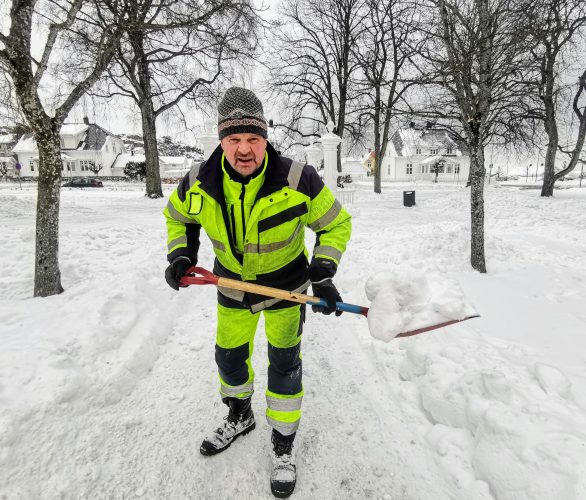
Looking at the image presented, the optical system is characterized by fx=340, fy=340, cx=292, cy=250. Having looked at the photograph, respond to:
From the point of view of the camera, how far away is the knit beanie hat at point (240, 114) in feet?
5.71

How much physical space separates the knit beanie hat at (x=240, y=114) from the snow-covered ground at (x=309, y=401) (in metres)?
1.21

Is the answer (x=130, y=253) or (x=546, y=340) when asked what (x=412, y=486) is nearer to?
(x=546, y=340)

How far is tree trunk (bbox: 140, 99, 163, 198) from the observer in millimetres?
13359

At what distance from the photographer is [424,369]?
2.65m

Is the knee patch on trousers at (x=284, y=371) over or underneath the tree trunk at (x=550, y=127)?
underneath

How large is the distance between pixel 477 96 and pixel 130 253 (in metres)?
5.69

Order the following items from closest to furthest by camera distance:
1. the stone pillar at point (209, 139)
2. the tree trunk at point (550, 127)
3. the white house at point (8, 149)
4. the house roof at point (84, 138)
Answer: the stone pillar at point (209, 139) < the tree trunk at point (550, 127) < the white house at point (8, 149) < the house roof at point (84, 138)

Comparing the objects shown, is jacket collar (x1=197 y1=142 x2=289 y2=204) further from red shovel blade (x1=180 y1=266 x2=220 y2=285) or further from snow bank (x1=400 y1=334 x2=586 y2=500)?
snow bank (x1=400 y1=334 x2=586 y2=500)

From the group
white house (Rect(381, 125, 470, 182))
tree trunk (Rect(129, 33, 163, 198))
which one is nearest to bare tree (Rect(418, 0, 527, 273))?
tree trunk (Rect(129, 33, 163, 198))

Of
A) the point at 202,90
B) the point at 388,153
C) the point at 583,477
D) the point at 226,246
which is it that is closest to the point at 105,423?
the point at 226,246

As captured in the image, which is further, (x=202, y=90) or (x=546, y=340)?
(x=202, y=90)

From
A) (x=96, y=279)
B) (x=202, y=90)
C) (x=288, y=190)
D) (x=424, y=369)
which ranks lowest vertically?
(x=424, y=369)

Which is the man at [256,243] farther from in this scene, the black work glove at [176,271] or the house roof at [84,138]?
the house roof at [84,138]

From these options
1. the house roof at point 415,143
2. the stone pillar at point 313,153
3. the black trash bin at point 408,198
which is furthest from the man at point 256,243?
the house roof at point 415,143
